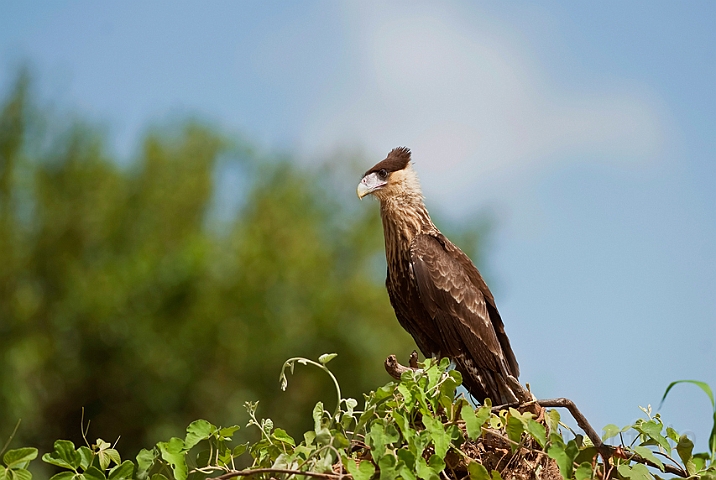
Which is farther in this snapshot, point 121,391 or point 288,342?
point 288,342

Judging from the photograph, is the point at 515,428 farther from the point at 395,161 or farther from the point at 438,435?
the point at 395,161

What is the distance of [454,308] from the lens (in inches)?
164

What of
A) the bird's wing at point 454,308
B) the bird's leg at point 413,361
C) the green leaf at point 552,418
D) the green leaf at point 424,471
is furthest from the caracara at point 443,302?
the green leaf at point 424,471

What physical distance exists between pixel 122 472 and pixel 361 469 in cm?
53

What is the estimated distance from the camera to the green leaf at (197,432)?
1.82m

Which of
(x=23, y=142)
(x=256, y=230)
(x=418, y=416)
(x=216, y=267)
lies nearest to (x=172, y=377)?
(x=216, y=267)

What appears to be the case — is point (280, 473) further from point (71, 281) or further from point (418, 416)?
point (71, 281)

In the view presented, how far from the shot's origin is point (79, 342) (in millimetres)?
18094

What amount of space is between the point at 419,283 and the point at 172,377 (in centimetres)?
1489

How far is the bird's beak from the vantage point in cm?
466

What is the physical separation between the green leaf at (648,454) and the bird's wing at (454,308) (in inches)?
88.2

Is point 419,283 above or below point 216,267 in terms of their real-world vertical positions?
above

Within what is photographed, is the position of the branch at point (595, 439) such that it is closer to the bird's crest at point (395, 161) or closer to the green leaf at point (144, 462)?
the green leaf at point (144, 462)

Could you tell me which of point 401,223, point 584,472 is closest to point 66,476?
point 584,472
